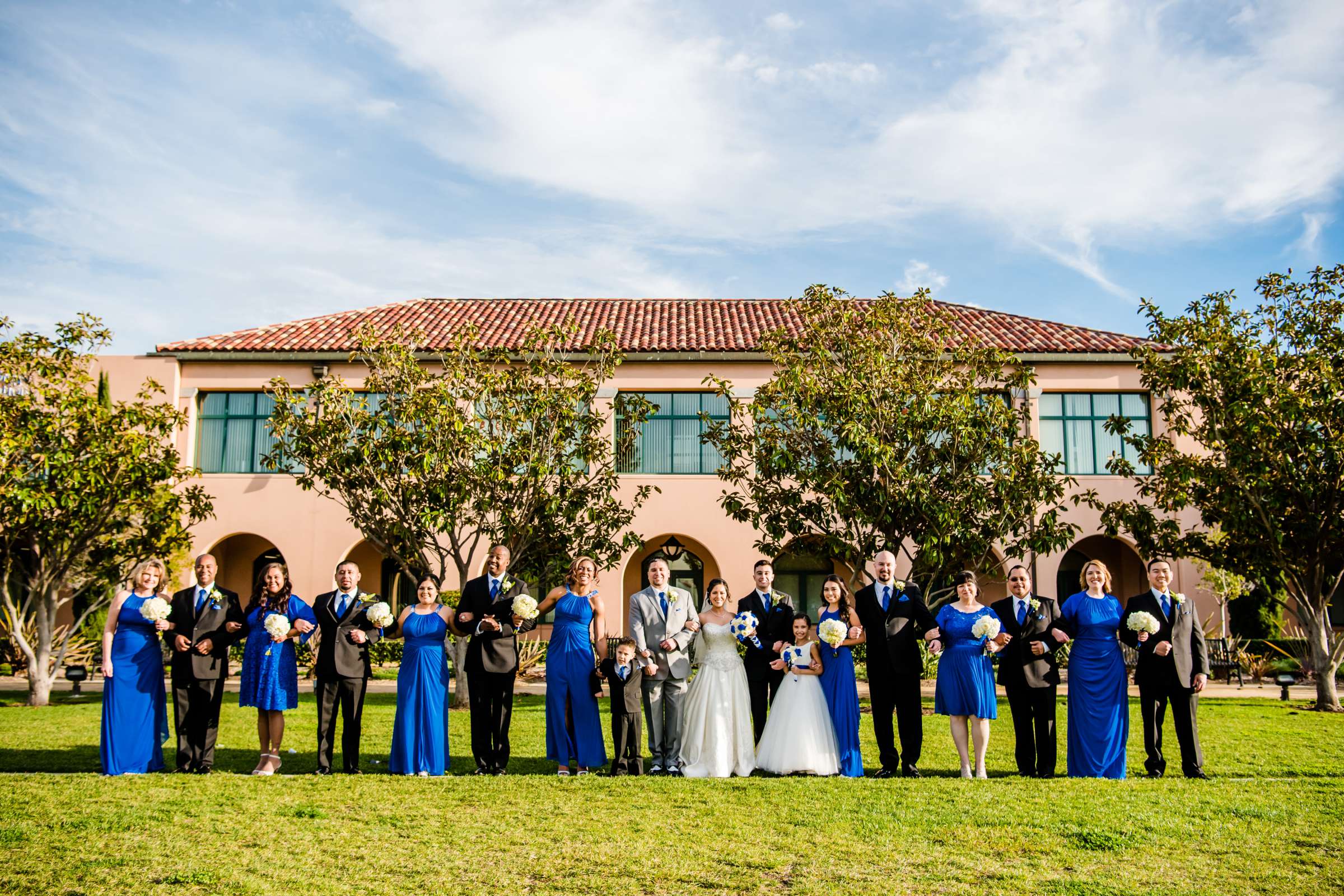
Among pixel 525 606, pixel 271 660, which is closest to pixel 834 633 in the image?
pixel 525 606

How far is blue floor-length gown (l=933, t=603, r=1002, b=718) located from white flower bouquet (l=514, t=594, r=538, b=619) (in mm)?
3381

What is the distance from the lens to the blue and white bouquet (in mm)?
9016

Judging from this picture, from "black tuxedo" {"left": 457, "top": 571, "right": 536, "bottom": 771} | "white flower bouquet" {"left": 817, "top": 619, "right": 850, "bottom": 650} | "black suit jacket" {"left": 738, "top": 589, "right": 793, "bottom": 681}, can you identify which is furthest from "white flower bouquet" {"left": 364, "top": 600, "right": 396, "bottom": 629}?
"white flower bouquet" {"left": 817, "top": 619, "right": 850, "bottom": 650}

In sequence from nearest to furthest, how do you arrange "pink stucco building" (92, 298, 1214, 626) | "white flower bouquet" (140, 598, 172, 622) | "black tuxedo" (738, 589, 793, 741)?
"white flower bouquet" (140, 598, 172, 622) → "black tuxedo" (738, 589, 793, 741) → "pink stucco building" (92, 298, 1214, 626)

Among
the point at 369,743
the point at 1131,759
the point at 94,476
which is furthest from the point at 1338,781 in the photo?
the point at 94,476

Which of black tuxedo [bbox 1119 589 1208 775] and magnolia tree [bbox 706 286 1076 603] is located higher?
magnolia tree [bbox 706 286 1076 603]

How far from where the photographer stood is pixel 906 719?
29.2 feet

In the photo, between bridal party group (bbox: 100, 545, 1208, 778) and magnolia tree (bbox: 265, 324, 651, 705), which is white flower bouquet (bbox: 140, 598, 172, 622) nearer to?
bridal party group (bbox: 100, 545, 1208, 778)

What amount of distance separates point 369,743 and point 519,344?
1265 centimetres

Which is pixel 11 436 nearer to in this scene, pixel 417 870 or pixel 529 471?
pixel 529 471

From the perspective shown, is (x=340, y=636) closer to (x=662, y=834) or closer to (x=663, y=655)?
(x=663, y=655)

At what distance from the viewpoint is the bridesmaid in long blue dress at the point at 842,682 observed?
884 centimetres

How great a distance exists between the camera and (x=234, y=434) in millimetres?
22234

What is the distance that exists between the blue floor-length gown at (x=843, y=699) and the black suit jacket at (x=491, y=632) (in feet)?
8.26
